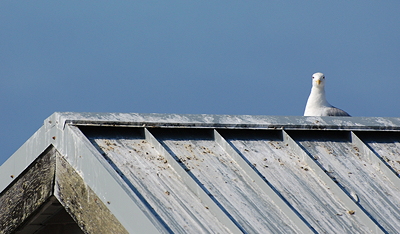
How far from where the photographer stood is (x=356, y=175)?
5.10 m

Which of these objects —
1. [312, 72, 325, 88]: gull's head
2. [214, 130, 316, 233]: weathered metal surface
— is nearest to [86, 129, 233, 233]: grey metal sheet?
[214, 130, 316, 233]: weathered metal surface

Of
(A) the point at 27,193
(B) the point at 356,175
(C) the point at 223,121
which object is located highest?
(A) the point at 27,193

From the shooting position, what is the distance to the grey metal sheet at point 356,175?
4.70 meters

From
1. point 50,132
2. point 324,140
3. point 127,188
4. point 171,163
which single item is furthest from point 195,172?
point 324,140

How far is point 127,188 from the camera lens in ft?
12.7

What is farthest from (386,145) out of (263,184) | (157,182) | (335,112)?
(335,112)

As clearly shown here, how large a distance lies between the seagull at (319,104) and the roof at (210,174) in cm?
482

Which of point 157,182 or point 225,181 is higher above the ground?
point 157,182

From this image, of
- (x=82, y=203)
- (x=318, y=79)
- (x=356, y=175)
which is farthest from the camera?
(x=318, y=79)

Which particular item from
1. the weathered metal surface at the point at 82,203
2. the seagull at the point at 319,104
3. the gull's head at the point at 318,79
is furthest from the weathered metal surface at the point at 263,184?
the gull's head at the point at 318,79

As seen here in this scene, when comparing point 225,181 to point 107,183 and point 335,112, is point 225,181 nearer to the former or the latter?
point 107,183

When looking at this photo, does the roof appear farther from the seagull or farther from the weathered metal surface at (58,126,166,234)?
the seagull

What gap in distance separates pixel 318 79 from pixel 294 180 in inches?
293

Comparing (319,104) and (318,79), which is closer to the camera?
(319,104)
